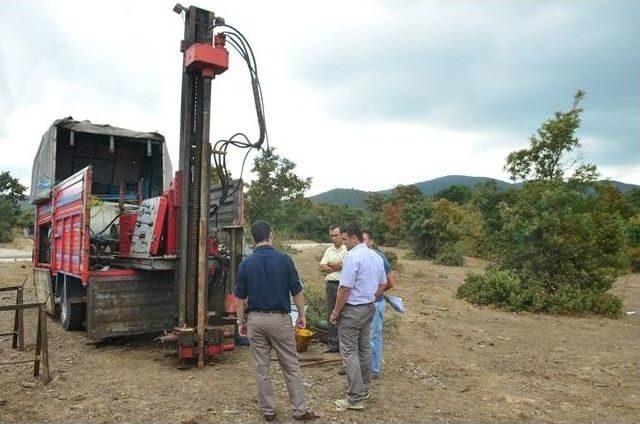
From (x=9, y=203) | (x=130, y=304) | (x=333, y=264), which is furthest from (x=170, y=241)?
(x=9, y=203)

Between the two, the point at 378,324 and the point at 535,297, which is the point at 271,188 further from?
the point at 378,324

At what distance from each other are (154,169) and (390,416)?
7165 mm

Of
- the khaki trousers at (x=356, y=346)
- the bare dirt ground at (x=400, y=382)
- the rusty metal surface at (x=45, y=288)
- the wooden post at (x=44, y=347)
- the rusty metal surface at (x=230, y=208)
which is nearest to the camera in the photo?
the bare dirt ground at (x=400, y=382)

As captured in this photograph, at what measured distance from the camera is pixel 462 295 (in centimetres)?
1312

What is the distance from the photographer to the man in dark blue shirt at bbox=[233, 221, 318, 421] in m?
4.65

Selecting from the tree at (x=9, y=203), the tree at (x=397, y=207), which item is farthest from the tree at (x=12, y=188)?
the tree at (x=397, y=207)

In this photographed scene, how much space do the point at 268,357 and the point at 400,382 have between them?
1888 millimetres

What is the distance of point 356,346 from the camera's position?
5.09 meters

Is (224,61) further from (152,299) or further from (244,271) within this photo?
(152,299)

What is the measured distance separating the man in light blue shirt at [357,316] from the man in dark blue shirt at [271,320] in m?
0.45

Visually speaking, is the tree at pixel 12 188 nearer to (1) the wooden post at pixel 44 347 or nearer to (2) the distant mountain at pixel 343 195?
(1) the wooden post at pixel 44 347

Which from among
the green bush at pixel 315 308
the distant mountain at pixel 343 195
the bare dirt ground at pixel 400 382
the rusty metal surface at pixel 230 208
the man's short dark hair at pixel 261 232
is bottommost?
the bare dirt ground at pixel 400 382

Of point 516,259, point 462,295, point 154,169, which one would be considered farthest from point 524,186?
point 154,169

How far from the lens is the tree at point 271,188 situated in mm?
23906
